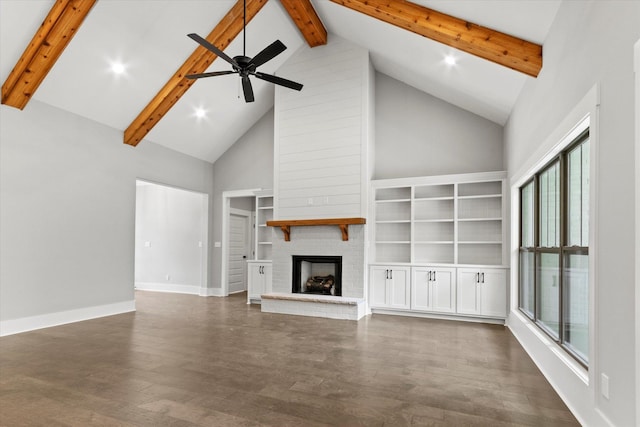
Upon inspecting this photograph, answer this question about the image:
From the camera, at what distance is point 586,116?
2.37 m

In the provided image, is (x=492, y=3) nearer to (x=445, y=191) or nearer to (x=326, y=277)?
(x=445, y=191)

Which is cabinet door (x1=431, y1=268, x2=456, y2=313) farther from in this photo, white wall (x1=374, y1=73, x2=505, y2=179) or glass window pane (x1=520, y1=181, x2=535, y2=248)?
white wall (x1=374, y1=73, x2=505, y2=179)

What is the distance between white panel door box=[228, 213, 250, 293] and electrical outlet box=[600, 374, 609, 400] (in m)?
7.36

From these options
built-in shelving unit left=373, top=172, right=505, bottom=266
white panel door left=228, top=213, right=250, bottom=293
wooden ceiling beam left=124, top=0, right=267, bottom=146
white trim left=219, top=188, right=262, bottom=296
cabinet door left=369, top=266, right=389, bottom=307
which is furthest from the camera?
white panel door left=228, top=213, right=250, bottom=293

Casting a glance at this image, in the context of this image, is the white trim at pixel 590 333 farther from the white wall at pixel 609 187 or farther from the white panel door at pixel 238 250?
the white panel door at pixel 238 250

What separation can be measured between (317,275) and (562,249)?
443cm

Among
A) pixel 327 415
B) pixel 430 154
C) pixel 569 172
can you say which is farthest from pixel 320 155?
pixel 327 415

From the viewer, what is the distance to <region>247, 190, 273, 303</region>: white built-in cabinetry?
730 cm

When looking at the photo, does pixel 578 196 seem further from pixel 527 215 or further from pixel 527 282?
pixel 527 282

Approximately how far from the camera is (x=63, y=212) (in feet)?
18.0

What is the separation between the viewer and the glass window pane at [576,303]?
2586mm

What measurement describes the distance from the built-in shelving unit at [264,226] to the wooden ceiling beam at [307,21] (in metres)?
3.17

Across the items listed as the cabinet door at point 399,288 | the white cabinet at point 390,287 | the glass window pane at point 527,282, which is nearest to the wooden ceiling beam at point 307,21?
the white cabinet at point 390,287

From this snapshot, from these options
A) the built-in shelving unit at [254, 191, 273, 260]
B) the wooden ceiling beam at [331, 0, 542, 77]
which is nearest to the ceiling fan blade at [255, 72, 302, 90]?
the wooden ceiling beam at [331, 0, 542, 77]
